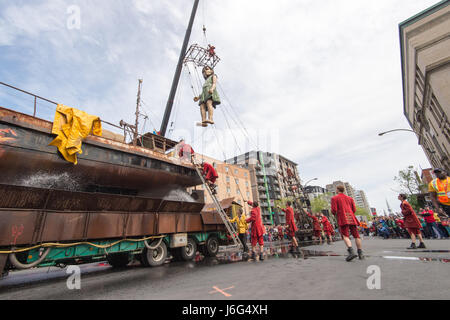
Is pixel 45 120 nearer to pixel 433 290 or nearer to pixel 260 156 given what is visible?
pixel 433 290

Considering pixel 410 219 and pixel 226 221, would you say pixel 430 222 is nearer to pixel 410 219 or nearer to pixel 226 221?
pixel 410 219

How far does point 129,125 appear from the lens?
9062 millimetres

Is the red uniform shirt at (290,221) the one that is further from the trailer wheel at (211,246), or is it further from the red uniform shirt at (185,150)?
the red uniform shirt at (185,150)

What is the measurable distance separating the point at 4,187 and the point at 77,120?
2587 millimetres

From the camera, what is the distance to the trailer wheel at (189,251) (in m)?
7.77

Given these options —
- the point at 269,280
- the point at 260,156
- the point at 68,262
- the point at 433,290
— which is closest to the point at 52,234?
the point at 68,262

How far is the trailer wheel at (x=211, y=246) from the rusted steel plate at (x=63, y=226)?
482 cm

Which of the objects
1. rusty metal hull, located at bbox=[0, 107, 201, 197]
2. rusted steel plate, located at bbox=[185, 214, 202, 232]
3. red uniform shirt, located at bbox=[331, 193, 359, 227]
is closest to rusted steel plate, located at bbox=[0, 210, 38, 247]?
rusty metal hull, located at bbox=[0, 107, 201, 197]

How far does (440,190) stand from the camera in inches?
187

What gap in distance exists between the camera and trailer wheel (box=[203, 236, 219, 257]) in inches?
344

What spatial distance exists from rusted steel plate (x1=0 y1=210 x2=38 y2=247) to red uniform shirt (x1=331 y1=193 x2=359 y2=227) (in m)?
7.21

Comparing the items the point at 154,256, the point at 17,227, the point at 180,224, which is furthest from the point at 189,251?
the point at 17,227

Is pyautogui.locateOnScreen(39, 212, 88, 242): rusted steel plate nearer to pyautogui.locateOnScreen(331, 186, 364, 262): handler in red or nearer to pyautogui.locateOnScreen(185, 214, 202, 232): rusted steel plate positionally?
pyautogui.locateOnScreen(185, 214, 202, 232): rusted steel plate
